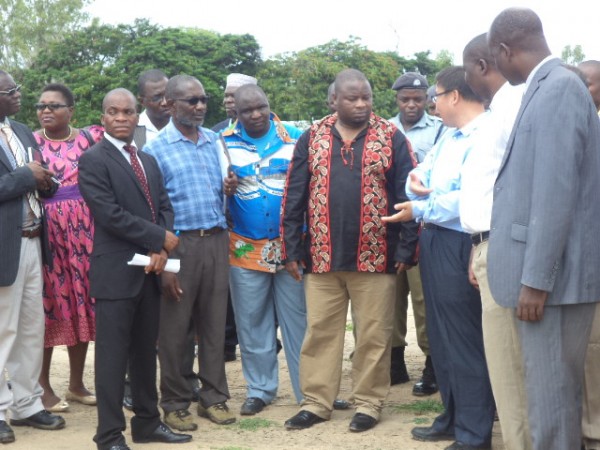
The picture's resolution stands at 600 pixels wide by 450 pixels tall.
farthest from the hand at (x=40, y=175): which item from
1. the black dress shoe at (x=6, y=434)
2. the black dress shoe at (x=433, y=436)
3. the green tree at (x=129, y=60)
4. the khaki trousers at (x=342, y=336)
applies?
the green tree at (x=129, y=60)

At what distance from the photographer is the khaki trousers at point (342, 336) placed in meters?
6.20

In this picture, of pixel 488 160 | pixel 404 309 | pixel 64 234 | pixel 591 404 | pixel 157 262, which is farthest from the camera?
pixel 404 309

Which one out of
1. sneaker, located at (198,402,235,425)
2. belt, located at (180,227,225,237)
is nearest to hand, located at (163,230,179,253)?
belt, located at (180,227,225,237)

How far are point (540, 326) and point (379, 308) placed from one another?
223 cm

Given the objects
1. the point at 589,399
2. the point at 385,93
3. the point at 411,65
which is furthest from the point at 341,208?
the point at 411,65

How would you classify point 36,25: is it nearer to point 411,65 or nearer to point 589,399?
point 411,65

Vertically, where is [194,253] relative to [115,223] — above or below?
below

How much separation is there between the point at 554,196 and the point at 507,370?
103 centimetres

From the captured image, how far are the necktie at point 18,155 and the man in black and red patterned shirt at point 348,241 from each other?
1.64 metres

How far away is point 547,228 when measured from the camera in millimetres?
3863

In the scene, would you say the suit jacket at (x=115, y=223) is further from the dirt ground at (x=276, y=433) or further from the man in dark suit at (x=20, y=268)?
the dirt ground at (x=276, y=433)

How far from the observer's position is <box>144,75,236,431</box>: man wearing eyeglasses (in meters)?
6.28

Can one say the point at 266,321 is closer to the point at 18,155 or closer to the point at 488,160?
the point at 18,155

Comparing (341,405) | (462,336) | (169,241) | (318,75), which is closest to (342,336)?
(341,405)
